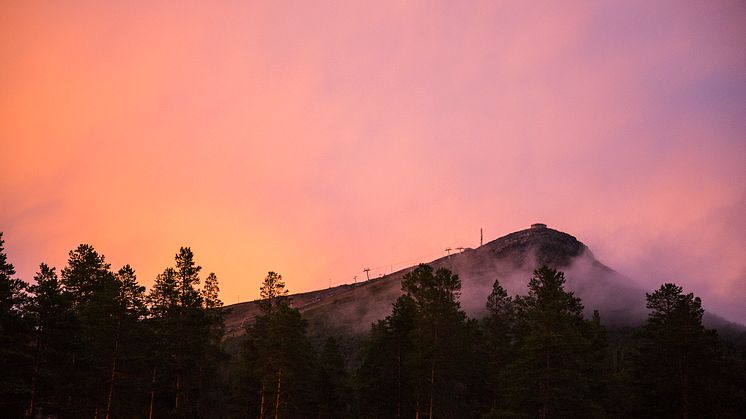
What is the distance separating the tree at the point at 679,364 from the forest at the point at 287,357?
0.33ft

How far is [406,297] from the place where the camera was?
5381 cm

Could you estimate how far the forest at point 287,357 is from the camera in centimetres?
3634

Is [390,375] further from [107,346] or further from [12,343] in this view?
[12,343]

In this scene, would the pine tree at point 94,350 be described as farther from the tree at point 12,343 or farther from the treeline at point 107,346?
the tree at point 12,343

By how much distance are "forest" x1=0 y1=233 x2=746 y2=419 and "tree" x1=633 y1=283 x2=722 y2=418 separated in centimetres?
10

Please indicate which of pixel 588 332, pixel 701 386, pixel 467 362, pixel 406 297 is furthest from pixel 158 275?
pixel 701 386

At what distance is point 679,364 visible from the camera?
4562cm

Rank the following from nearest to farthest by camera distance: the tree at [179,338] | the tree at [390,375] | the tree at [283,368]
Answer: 1. the tree at [179,338]
2. the tree at [283,368]
3. the tree at [390,375]

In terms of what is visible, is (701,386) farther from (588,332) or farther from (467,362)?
(467,362)

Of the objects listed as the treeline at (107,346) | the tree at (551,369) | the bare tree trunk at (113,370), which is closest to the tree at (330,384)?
the treeline at (107,346)

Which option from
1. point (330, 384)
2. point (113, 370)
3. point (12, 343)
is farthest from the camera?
point (330, 384)

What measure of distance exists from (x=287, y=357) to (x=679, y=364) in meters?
33.6

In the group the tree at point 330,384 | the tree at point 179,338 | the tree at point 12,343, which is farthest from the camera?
the tree at point 330,384

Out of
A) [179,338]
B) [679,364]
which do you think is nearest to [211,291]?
[179,338]
